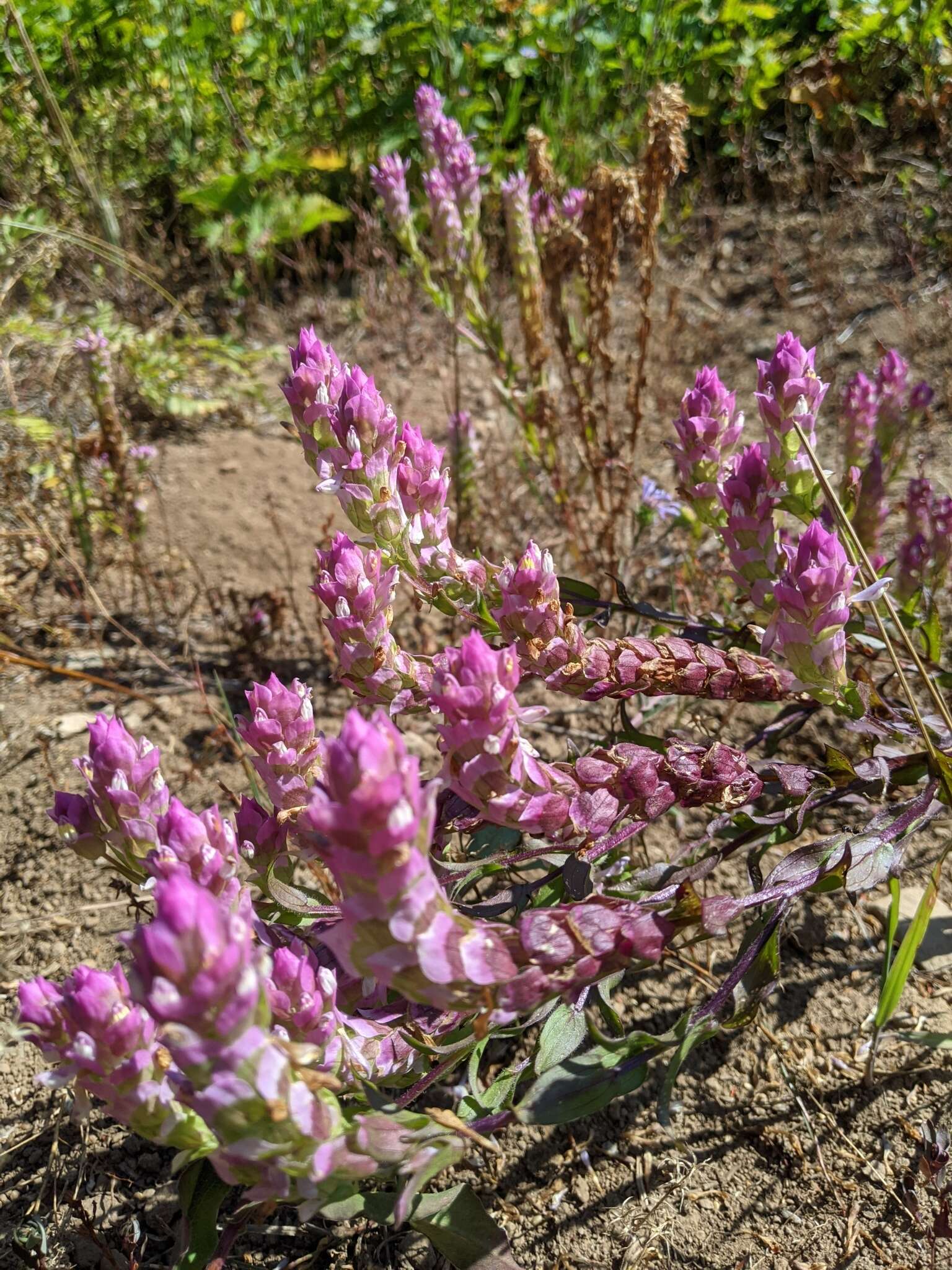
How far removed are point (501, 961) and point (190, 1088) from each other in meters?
0.34

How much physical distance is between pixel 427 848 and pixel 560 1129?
105cm

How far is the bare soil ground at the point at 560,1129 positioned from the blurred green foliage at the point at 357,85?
6.99 ft

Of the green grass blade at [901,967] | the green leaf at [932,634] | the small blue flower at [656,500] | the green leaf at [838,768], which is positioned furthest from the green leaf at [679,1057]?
the small blue flower at [656,500]

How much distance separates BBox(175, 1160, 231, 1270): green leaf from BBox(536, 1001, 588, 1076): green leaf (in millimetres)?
419

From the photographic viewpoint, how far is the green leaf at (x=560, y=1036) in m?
1.32

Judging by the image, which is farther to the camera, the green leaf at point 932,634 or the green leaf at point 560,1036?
the green leaf at point 932,634

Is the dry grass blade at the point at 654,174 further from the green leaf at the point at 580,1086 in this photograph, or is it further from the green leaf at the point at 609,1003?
the green leaf at the point at 580,1086

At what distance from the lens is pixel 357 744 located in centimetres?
88

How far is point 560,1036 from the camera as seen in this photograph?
135 cm

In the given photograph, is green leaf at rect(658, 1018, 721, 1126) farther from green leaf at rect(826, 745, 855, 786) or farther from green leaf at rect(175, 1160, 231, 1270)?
green leaf at rect(175, 1160, 231, 1270)

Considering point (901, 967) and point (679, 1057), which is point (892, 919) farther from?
point (679, 1057)

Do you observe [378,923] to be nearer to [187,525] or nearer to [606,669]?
[606,669]

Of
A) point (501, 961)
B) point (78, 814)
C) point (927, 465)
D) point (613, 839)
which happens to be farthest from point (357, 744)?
point (927, 465)

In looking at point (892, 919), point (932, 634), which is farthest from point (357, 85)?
point (892, 919)
